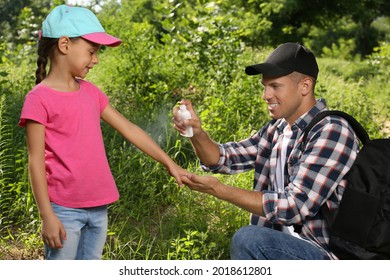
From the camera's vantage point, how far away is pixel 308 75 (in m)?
3.07

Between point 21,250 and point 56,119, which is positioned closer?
point 56,119

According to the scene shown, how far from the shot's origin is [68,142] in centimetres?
260

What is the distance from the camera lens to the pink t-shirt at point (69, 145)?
2553 mm

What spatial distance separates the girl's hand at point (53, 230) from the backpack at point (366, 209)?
115cm

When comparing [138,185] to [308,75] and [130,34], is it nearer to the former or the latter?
[308,75]

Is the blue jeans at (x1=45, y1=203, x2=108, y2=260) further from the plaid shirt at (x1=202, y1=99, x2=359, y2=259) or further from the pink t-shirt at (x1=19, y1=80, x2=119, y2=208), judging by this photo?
the plaid shirt at (x1=202, y1=99, x2=359, y2=259)

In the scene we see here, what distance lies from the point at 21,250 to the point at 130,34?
3.94 metres

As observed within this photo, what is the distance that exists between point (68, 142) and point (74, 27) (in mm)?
472

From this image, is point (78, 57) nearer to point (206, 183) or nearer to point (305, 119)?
point (206, 183)

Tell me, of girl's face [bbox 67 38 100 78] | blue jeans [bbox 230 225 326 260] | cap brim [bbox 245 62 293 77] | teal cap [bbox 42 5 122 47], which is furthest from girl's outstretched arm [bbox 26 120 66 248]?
cap brim [bbox 245 62 293 77]

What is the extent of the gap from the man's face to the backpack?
423mm

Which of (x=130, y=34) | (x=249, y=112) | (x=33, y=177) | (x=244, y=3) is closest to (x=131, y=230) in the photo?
(x=33, y=177)

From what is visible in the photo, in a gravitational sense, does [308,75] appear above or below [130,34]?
above

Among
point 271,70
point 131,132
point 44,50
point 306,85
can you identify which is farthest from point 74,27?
point 306,85
